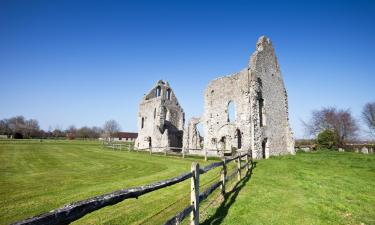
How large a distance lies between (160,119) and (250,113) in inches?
597

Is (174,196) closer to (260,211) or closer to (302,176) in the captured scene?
(260,211)

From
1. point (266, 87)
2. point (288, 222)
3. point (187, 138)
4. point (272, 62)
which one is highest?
point (272, 62)

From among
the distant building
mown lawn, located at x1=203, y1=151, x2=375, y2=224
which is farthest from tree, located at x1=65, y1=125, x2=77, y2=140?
mown lawn, located at x1=203, y1=151, x2=375, y2=224

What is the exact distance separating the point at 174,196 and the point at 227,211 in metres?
2.12

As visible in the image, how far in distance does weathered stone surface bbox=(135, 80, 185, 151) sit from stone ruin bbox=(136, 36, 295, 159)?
2529 millimetres

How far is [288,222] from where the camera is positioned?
6.01 metres

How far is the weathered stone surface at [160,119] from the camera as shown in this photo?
3381cm

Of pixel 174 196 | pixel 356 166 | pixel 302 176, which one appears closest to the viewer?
pixel 174 196

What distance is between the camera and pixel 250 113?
873 inches

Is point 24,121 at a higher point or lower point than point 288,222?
higher

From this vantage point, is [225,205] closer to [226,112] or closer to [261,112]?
[226,112]

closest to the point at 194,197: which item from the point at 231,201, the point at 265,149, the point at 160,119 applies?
the point at 231,201

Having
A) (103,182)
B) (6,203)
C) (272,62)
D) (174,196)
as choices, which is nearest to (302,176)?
(174,196)

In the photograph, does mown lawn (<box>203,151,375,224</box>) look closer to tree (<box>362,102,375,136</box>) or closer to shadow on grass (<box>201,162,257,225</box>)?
shadow on grass (<box>201,162,257,225</box>)
